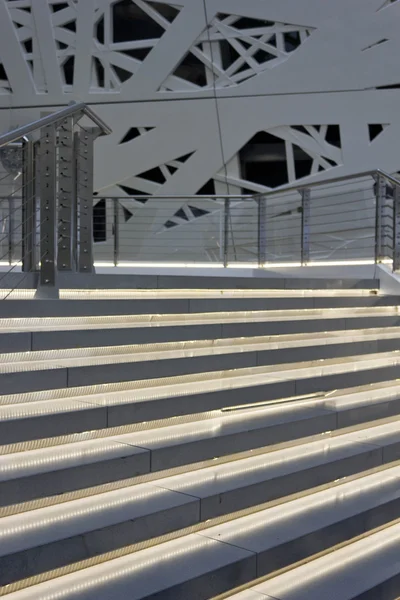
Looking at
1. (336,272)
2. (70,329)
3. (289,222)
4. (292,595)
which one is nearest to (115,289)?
(70,329)

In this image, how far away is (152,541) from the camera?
2680 mm

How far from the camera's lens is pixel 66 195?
483cm

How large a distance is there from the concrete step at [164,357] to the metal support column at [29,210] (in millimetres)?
1055

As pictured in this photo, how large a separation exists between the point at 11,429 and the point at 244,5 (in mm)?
11049

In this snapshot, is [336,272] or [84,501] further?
[336,272]

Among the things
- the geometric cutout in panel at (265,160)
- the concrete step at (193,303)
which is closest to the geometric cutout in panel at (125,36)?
the geometric cutout in panel at (265,160)

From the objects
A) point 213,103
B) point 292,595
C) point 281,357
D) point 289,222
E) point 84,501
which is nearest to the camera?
point 292,595

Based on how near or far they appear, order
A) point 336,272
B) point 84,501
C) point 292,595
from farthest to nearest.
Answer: point 336,272 → point 84,501 → point 292,595

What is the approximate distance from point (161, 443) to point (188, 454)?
0.45ft

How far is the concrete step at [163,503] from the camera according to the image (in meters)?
2.36

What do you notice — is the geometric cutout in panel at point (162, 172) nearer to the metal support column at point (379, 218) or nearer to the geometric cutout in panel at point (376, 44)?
the geometric cutout in panel at point (376, 44)

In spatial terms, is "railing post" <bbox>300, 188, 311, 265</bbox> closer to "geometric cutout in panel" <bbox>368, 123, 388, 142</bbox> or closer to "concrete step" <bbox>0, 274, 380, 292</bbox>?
"concrete step" <bbox>0, 274, 380, 292</bbox>

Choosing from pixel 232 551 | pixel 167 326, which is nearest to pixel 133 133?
pixel 167 326

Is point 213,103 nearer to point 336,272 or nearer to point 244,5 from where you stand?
point 244,5
